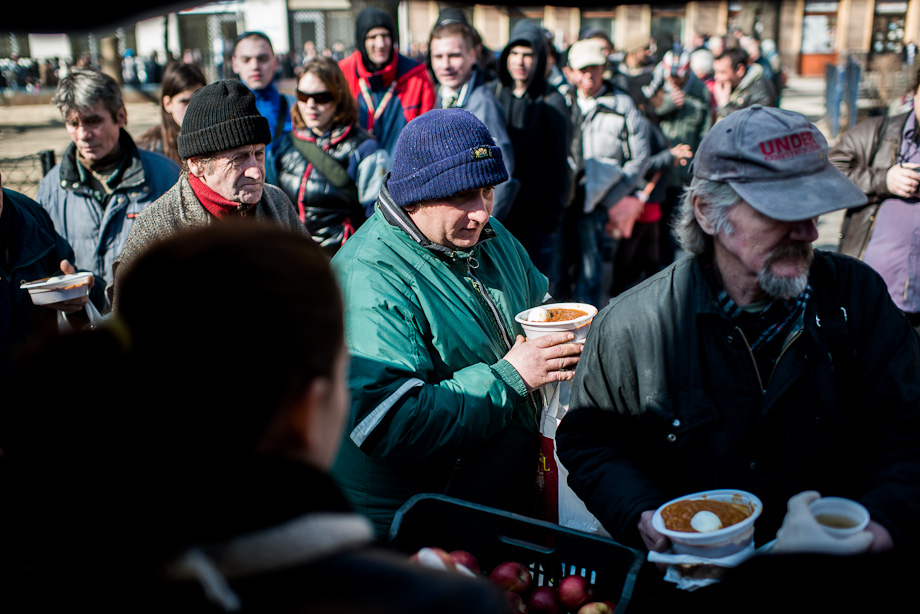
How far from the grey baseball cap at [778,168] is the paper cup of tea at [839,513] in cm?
70

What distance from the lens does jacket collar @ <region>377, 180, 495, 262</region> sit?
2.51m

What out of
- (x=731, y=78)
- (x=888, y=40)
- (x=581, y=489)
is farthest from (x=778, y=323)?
(x=888, y=40)

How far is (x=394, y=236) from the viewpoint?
8.25ft

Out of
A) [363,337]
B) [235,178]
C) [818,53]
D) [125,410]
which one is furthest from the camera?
[818,53]

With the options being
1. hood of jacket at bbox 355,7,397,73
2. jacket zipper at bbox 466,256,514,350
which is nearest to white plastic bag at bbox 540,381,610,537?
jacket zipper at bbox 466,256,514,350

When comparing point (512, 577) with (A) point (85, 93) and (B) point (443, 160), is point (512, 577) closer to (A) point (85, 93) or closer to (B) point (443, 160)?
(B) point (443, 160)

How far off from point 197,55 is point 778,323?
3704 centimetres

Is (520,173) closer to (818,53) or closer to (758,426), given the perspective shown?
(758,426)

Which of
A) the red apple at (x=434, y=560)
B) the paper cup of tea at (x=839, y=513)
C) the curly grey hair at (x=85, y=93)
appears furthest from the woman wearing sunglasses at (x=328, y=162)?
the paper cup of tea at (x=839, y=513)

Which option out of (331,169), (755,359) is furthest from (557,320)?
(331,169)

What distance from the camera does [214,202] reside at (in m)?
3.08

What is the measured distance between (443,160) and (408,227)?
25 centimetres

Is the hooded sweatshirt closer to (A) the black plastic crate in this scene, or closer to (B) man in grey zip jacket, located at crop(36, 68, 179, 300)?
(B) man in grey zip jacket, located at crop(36, 68, 179, 300)

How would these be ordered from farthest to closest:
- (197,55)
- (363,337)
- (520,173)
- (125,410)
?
(197,55) → (520,173) → (363,337) → (125,410)
